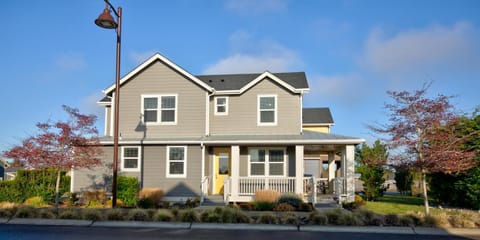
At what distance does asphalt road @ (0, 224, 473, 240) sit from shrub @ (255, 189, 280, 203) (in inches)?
201

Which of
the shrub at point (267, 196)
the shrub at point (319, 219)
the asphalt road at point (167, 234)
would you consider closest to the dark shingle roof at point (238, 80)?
the shrub at point (267, 196)

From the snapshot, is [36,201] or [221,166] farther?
[221,166]

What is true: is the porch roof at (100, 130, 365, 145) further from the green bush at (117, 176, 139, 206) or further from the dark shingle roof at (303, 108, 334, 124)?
the dark shingle roof at (303, 108, 334, 124)

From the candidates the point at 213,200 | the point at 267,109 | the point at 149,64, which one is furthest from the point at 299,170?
the point at 149,64

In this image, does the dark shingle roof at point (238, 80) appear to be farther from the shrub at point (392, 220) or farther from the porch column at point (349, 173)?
the shrub at point (392, 220)

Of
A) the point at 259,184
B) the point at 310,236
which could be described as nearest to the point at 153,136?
the point at 259,184

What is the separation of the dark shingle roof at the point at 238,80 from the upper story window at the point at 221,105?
54 centimetres

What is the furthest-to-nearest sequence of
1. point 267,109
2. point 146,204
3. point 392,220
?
point 267,109 < point 146,204 < point 392,220

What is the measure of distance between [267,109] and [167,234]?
1049 centimetres

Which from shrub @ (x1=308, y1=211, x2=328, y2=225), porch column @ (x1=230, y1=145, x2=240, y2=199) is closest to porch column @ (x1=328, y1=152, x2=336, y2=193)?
porch column @ (x1=230, y1=145, x2=240, y2=199)

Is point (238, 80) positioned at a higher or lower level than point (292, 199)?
higher

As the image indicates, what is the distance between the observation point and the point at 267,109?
19.3 meters

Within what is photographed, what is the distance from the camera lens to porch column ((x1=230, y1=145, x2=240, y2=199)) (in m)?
17.1

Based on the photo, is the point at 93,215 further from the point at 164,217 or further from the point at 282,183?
the point at 282,183
